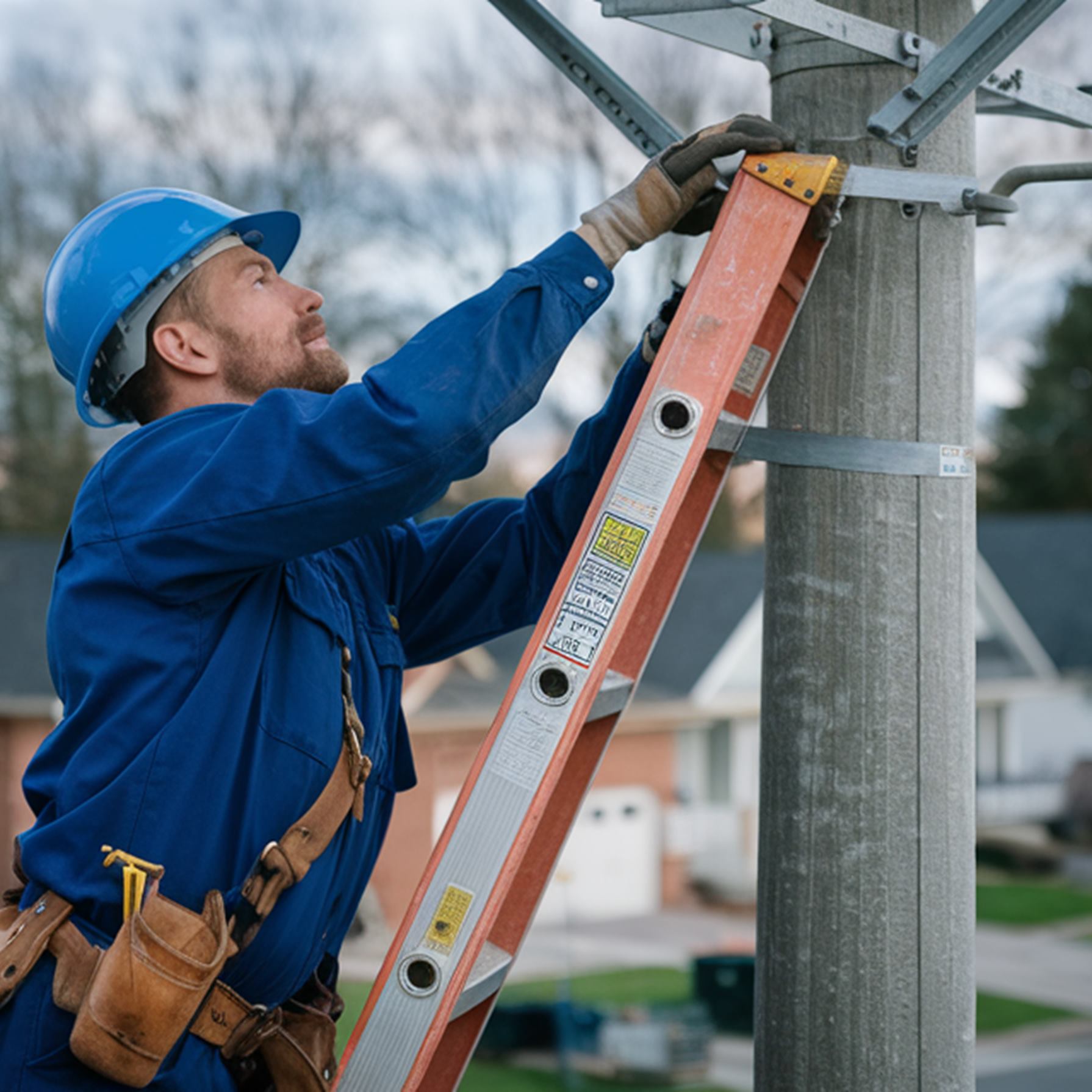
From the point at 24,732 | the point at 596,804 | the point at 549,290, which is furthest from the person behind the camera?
the point at 596,804

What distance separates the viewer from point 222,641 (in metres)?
2.34

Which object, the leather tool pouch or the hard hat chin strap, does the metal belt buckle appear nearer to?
the leather tool pouch

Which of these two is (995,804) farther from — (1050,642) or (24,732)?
(24,732)

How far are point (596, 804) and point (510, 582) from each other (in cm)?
1482

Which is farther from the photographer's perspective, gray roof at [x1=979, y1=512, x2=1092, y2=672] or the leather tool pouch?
gray roof at [x1=979, y1=512, x2=1092, y2=672]

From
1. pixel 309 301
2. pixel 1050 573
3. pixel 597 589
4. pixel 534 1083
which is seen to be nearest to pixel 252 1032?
pixel 597 589

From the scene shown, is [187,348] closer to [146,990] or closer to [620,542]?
[620,542]

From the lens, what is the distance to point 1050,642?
26000mm

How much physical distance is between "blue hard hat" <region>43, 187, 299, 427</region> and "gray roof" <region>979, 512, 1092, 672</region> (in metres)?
25.1

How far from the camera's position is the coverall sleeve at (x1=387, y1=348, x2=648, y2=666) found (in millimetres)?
2809

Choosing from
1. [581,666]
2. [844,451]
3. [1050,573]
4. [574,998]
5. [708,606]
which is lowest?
[581,666]

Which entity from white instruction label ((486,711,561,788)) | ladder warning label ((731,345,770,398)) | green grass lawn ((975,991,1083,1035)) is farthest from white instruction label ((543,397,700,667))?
green grass lawn ((975,991,1083,1035))

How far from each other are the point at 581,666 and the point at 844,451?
1.89ft

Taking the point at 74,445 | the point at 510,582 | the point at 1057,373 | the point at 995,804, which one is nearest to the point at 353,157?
the point at 74,445
